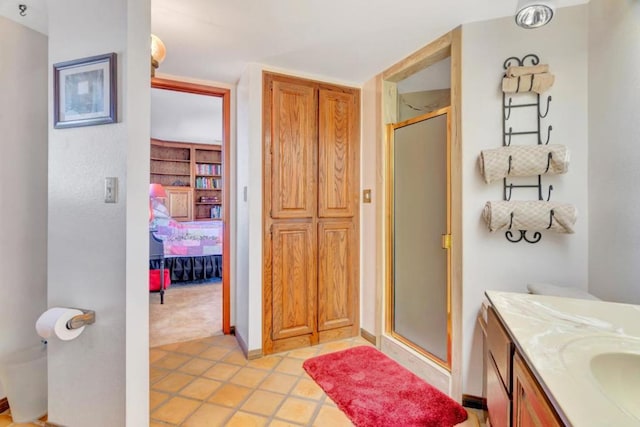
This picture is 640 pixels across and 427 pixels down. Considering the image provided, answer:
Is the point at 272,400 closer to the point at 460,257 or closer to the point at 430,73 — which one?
the point at 460,257

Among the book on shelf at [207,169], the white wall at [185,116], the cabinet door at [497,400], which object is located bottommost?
the cabinet door at [497,400]

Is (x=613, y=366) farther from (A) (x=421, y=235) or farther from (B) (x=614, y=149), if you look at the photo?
(A) (x=421, y=235)

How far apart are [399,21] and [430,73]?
0.79 meters

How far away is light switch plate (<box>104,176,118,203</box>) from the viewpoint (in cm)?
139

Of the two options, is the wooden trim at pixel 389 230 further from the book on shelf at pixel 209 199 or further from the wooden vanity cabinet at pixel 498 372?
the book on shelf at pixel 209 199

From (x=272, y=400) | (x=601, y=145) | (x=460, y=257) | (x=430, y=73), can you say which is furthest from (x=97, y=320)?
(x=430, y=73)

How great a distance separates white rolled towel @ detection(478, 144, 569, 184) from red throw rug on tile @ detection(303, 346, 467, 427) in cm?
132

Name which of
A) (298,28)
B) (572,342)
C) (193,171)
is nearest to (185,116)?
(193,171)

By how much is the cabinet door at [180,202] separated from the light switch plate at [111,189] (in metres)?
4.97

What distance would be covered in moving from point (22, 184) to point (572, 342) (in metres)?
2.61

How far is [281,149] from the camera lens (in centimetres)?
251

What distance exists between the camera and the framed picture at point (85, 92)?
1.39 m

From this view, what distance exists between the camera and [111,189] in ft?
4.58

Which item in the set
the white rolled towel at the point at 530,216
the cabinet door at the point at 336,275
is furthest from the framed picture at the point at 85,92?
the white rolled towel at the point at 530,216
